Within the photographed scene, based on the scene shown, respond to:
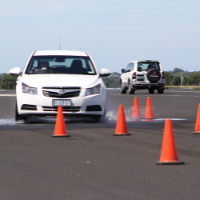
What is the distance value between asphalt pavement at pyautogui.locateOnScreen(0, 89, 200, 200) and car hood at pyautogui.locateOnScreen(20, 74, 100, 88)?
124 centimetres

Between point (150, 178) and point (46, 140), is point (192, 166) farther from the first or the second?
point (46, 140)

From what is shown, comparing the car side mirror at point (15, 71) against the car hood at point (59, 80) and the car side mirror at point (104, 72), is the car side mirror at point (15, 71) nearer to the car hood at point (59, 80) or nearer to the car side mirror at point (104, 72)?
the car hood at point (59, 80)

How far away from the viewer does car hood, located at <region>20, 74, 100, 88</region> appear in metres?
11.6

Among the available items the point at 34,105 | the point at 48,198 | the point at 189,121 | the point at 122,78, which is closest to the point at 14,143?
the point at 34,105

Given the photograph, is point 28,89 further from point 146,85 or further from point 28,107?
point 146,85

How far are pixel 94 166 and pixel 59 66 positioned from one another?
6652 mm

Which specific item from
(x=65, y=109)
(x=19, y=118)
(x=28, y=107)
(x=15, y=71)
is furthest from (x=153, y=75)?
(x=28, y=107)

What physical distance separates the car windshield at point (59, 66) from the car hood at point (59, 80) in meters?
0.42

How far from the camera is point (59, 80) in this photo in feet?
38.5

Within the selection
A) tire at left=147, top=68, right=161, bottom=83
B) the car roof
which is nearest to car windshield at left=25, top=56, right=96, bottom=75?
the car roof

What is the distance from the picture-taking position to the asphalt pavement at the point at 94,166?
5066mm

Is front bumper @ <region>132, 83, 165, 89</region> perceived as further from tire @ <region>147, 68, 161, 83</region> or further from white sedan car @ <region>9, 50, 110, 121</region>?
white sedan car @ <region>9, 50, 110, 121</region>

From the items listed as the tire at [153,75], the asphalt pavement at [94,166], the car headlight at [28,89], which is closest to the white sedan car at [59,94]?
the car headlight at [28,89]

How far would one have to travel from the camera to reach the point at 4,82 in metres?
98.6
